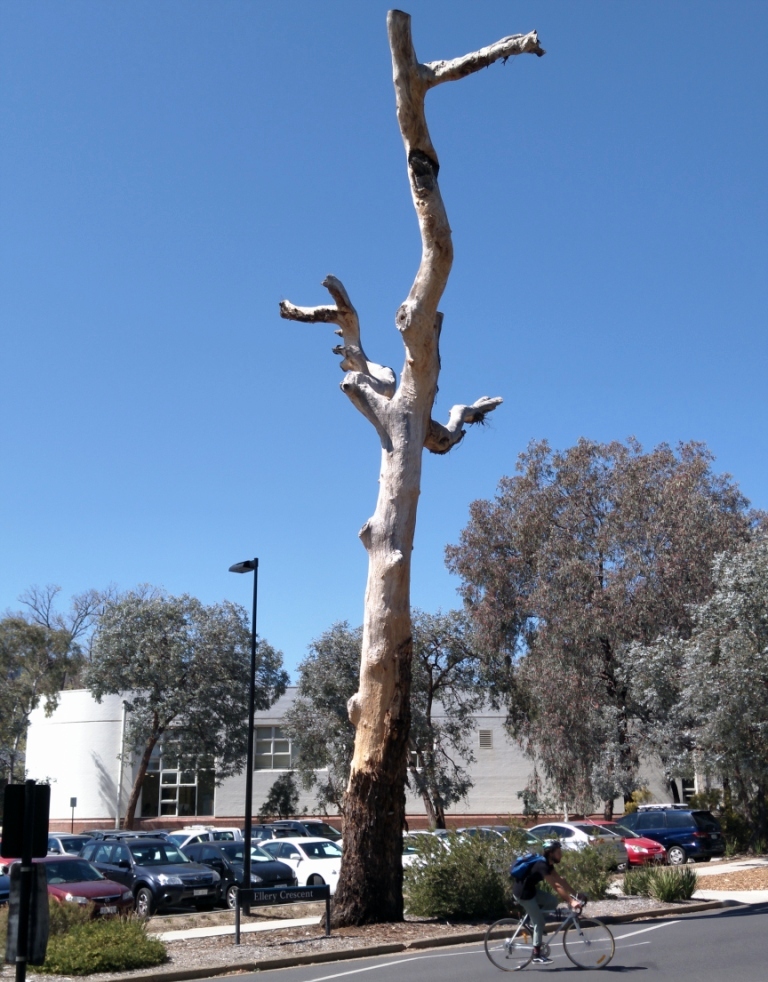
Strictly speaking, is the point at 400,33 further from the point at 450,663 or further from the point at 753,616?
the point at 450,663

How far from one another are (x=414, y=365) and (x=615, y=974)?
9996mm

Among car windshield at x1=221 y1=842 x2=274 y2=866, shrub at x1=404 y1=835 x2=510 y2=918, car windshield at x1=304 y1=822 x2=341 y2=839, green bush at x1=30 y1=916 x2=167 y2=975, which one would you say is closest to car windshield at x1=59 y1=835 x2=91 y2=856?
car windshield at x1=221 y1=842 x2=274 y2=866

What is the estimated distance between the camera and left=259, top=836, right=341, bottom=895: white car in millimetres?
22406

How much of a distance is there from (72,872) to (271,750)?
3229cm

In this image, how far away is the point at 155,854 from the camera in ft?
74.0

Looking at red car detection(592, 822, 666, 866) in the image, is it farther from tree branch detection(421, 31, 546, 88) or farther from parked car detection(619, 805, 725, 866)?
tree branch detection(421, 31, 546, 88)

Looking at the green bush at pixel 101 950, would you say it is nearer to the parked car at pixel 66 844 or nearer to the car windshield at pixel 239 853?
the car windshield at pixel 239 853

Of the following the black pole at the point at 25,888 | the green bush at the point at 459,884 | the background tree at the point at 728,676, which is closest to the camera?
the black pole at the point at 25,888

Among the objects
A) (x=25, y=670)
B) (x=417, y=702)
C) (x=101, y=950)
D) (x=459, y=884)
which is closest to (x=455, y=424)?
(x=459, y=884)

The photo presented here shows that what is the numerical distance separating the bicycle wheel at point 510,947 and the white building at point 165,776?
36.9 m

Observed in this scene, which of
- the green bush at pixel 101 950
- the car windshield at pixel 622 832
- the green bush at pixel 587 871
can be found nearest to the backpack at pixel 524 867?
the green bush at pixel 101 950

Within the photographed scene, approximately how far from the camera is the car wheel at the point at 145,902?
66.6 feet

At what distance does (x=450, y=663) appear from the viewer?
40156 millimetres

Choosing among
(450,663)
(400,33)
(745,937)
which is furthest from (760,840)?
(400,33)
